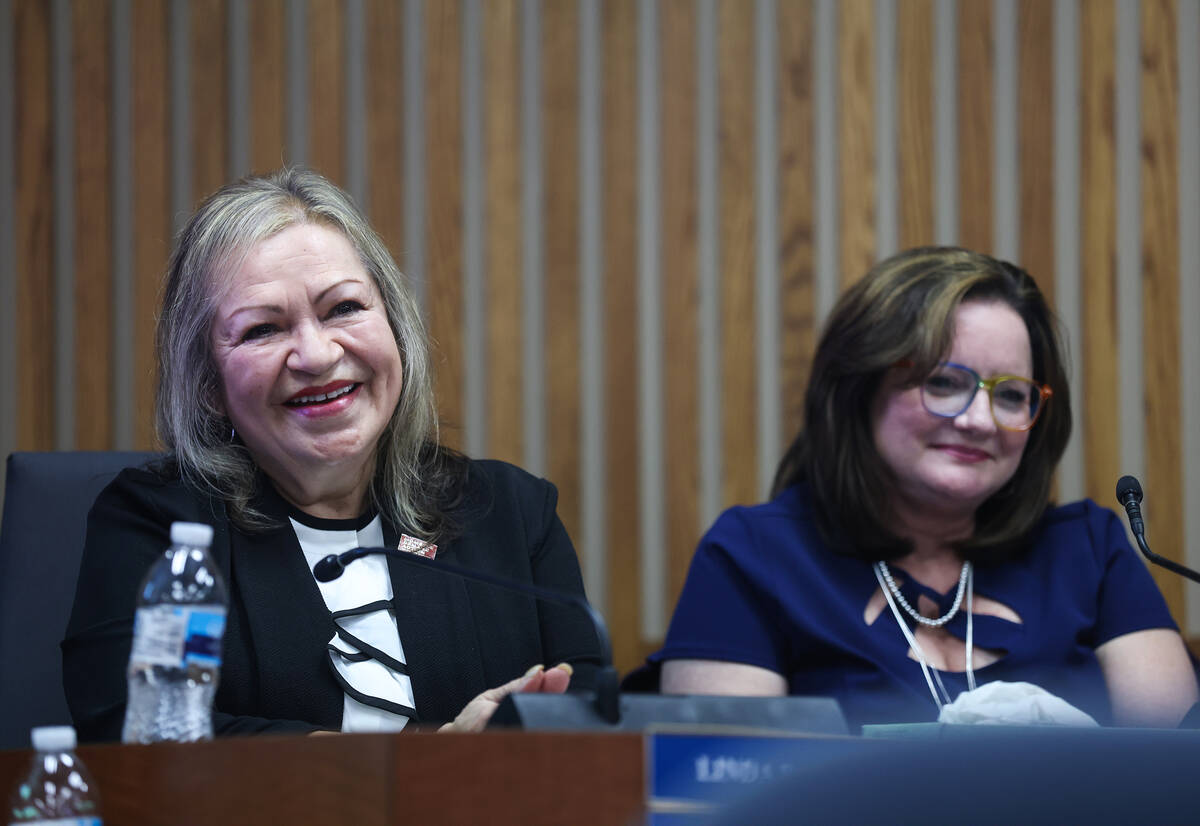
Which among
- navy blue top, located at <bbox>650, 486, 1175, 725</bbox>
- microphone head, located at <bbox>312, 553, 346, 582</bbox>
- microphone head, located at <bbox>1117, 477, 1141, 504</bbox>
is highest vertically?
microphone head, located at <bbox>1117, 477, 1141, 504</bbox>

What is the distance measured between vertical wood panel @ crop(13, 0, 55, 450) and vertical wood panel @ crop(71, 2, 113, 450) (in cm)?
7

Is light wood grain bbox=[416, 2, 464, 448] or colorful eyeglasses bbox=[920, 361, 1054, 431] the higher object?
light wood grain bbox=[416, 2, 464, 448]

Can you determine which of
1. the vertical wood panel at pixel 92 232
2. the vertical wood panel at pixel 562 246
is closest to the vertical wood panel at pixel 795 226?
the vertical wood panel at pixel 562 246

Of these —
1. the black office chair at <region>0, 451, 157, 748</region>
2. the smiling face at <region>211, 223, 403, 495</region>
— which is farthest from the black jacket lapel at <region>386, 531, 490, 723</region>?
the black office chair at <region>0, 451, 157, 748</region>

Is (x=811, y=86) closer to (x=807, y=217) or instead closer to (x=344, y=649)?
(x=807, y=217)

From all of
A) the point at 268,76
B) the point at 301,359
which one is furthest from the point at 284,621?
the point at 268,76

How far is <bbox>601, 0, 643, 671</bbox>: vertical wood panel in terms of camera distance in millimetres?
2936

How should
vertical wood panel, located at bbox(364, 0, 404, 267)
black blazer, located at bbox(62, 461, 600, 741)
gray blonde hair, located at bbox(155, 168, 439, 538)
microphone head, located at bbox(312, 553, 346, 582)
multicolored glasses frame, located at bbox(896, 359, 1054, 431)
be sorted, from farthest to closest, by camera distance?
1. vertical wood panel, located at bbox(364, 0, 404, 267)
2. multicolored glasses frame, located at bbox(896, 359, 1054, 431)
3. gray blonde hair, located at bbox(155, 168, 439, 538)
4. black blazer, located at bbox(62, 461, 600, 741)
5. microphone head, located at bbox(312, 553, 346, 582)

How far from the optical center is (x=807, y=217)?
9.62 feet

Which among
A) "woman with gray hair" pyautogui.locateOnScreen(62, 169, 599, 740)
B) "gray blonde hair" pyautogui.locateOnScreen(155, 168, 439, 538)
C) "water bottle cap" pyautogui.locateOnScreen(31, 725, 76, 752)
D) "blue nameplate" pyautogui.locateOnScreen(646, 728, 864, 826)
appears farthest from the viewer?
"gray blonde hair" pyautogui.locateOnScreen(155, 168, 439, 538)

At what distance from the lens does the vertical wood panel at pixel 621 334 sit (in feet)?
9.63

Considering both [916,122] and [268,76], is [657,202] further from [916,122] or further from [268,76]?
[268,76]

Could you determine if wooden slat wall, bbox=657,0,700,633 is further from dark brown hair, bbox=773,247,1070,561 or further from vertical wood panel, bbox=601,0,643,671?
dark brown hair, bbox=773,247,1070,561

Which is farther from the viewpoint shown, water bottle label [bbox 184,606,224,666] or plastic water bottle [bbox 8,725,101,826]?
water bottle label [bbox 184,606,224,666]
